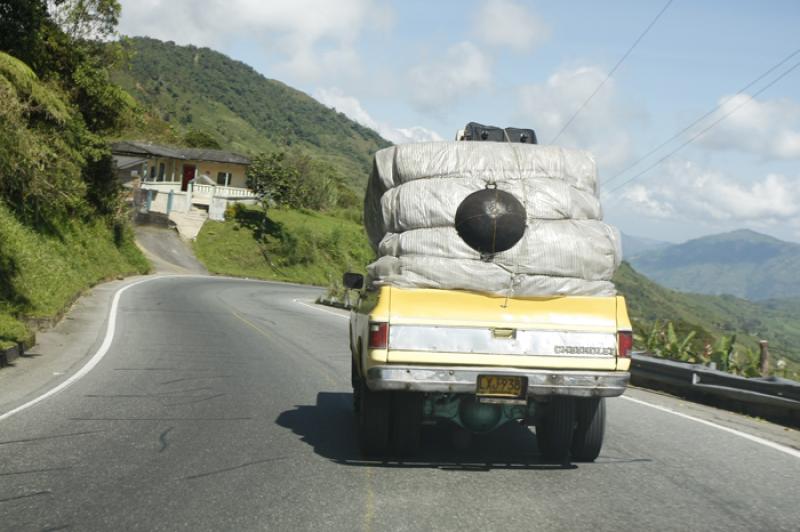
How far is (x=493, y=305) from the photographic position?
620 cm

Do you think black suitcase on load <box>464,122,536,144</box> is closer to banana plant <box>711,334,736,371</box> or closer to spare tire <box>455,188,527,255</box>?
spare tire <box>455,188,527,255</box>

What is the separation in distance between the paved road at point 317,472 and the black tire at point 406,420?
182mm

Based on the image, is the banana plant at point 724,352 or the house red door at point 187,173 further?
the house red door at point 187,173

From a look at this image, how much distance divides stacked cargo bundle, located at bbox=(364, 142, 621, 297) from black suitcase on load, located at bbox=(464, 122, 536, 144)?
3.84ft

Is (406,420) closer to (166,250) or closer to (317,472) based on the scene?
(317,472)

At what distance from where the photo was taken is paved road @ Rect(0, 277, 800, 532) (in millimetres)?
5086

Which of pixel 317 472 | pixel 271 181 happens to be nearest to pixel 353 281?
pixel 317 472

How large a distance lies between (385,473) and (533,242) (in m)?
2.13

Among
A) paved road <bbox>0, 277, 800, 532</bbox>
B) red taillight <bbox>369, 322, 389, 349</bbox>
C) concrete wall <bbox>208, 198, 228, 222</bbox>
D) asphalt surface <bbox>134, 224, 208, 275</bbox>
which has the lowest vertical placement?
paved road <bbox>0, 277, 800, 532</bbox>

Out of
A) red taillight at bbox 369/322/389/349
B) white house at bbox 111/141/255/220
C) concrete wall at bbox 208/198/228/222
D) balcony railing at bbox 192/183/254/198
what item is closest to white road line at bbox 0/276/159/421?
red taillight at bbox 369/322/389/349

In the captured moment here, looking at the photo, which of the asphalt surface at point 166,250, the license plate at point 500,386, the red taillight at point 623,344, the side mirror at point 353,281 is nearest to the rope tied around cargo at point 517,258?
the license plate at point 500,386

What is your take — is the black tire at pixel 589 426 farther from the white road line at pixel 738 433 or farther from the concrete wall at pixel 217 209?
the concrete wall at pixel 217 209

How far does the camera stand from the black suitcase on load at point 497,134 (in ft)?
26.9

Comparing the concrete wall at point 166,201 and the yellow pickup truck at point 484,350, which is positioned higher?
the concrete wall at point 166,201
